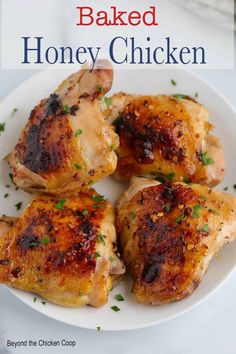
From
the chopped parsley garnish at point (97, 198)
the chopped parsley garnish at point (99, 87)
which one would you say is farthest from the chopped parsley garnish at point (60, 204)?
the chopped parsley garnish at point (99, 87)

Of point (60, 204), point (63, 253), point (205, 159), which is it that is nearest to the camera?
point (63, 253)

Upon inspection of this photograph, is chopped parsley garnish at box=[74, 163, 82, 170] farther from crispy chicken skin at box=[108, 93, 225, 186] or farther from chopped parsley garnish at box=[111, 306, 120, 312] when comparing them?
chopped parsley garnish at box=[111, 306, 120, 312]

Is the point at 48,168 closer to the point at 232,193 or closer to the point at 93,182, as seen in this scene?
the point at 93,182

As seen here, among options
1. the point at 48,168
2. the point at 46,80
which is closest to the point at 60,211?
the point at 48,168

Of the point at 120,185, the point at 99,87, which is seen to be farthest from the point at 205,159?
the point at 99,87

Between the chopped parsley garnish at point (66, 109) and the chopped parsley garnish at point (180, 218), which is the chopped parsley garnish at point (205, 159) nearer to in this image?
the chopped parsley garnish at point (180, 218)

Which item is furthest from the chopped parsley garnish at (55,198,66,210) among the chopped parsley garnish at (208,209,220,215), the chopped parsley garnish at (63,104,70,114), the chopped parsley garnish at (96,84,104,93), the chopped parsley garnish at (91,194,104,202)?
the chopped parsley garnish at (208,209,220,215)

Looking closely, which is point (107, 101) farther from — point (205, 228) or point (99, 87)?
point (205, 228)
